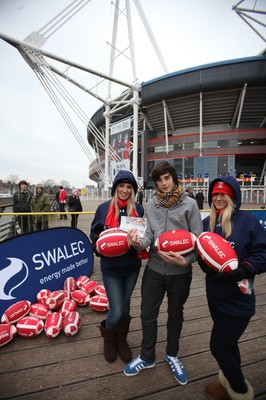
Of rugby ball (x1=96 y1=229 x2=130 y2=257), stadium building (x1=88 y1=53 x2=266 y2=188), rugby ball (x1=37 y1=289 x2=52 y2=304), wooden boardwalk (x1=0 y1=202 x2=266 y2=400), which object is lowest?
wooden boardwalk (x1=0 y1=202 x2=266 y2=400)

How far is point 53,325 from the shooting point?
2.53 m

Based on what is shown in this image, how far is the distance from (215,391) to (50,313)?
84.6 inches

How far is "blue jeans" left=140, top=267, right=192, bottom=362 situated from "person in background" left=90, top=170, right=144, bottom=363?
8.7 inches

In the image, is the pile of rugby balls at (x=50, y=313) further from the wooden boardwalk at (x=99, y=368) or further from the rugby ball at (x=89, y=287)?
the wooden boardwalk at (x=99, y=368)

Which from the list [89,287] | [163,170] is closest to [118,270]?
[163,170]

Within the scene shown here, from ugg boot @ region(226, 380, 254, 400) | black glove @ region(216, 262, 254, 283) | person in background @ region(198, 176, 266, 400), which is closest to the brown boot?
person in background @ region(198, 176, 266, 400)

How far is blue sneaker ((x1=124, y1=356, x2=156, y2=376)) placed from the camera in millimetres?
2008

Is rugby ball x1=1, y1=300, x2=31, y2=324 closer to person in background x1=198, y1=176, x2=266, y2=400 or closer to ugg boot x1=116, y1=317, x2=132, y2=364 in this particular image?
ugg boot x1=116, y1=317, x2=132, y2=364

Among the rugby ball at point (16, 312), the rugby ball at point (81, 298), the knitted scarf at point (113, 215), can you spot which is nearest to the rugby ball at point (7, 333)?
the rugby ball at point (16, 312)

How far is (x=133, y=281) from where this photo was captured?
219cm

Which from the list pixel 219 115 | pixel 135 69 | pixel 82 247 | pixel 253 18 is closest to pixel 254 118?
pixel 219 115

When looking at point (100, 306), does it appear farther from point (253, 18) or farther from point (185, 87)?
point (253, 18)

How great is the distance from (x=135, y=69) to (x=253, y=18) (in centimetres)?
1498

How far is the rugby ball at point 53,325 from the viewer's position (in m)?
2.47
